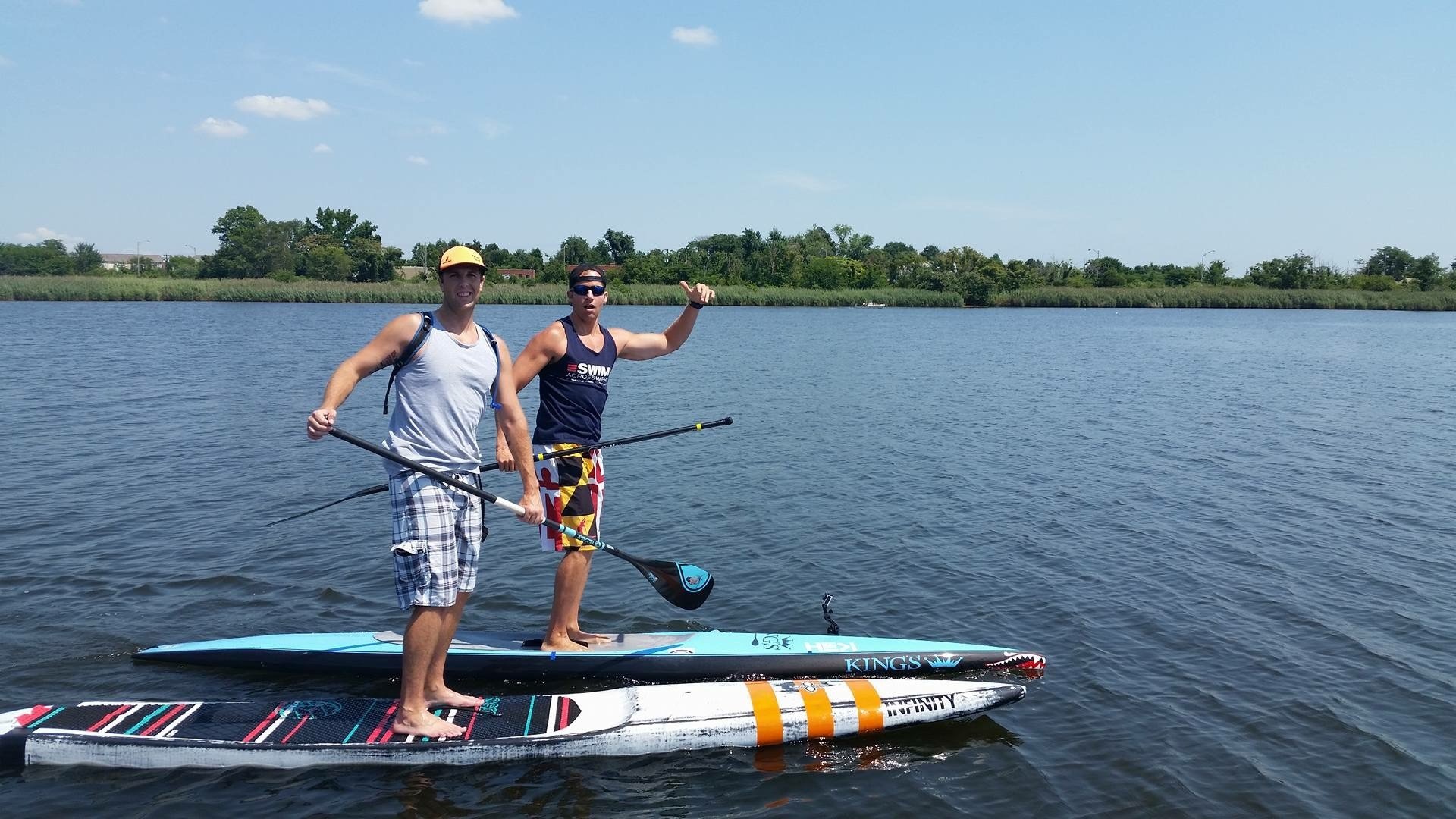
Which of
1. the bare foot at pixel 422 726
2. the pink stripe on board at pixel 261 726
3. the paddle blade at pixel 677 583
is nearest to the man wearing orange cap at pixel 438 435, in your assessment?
the bare foot at pixel 422 726

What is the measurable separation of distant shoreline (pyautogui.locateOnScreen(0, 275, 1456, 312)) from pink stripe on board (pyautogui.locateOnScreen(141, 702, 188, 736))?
190 feet

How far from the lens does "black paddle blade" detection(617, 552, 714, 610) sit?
6.77 metres

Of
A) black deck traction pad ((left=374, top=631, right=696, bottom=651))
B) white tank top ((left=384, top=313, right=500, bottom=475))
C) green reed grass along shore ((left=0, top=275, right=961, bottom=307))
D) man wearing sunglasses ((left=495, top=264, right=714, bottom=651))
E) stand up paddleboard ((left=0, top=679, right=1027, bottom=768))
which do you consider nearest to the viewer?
white tank top ((left=384, top=313, right=500, bottom=475))

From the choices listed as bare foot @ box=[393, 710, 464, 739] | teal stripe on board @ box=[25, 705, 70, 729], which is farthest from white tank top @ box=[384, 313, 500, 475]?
teal stripe on board @ box=[25, 705, 70, 729]

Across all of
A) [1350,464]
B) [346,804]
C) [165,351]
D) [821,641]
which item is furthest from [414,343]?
[165,351]

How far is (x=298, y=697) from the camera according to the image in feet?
Result: 21.4

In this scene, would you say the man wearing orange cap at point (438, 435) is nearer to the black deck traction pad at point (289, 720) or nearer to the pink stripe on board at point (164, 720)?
the black deck traction pad at point (289, 720)

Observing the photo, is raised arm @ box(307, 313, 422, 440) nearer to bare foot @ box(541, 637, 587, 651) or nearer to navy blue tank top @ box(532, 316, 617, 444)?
navy blue tank top @ box(532, 316, 617, 444)

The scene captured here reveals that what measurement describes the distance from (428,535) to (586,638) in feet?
7.18

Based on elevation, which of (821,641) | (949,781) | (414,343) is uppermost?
(414,343)

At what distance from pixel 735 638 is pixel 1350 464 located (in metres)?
12.9

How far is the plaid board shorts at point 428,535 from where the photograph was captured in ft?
15.9

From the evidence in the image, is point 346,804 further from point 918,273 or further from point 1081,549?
point 918,273

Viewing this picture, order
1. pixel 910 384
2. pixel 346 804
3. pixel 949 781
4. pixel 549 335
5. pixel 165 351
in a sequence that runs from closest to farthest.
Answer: pixel 346 804, pixel 949 781, pixel 549 335, pixel 910 384, pixel 165 351
